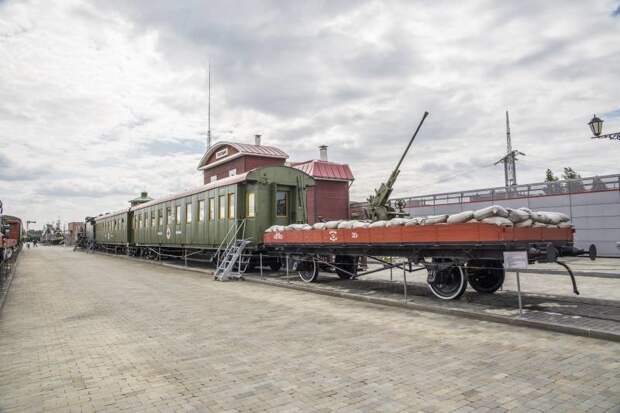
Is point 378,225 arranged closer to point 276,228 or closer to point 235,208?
point 276,228

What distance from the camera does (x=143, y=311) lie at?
8578 mm

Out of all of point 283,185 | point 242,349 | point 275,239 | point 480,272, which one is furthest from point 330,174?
point 242,349

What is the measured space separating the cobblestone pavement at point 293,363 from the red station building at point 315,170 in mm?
17933

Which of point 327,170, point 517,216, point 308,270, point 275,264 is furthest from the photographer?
point 327,170

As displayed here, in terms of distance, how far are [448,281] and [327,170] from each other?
18.9m

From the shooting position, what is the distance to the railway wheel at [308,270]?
12.6m

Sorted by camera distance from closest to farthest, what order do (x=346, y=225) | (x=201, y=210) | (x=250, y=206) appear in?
1. (x=346, y=225)
2. (x=250, y=206)
3. (x=201, y=210)

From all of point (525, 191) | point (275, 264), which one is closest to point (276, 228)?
point (275, 264)

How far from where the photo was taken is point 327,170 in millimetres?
27453

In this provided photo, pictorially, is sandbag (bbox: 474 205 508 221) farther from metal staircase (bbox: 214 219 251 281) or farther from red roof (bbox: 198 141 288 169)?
red roof (bbox: 198 141 288 169)

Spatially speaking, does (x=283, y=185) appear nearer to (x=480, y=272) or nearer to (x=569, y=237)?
(x=480, y=272)

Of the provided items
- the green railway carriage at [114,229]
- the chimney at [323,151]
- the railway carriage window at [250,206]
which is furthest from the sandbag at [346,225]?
the green railway carriage at [114,229]

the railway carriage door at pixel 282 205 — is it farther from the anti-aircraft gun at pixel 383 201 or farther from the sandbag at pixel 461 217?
the sandbag at pixel 461 217

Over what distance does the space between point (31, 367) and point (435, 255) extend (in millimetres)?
7262
